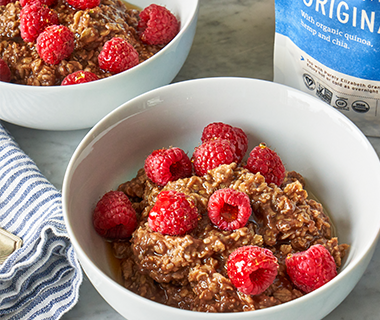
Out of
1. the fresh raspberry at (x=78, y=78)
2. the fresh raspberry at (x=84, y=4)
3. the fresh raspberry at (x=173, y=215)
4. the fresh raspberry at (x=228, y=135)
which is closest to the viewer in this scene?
the fresh raspberry at (x=173, y=215)

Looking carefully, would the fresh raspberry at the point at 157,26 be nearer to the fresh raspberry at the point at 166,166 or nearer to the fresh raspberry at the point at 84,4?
the fresh raspberry at the point at 84,4

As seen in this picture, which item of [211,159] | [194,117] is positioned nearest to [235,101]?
[194,117]

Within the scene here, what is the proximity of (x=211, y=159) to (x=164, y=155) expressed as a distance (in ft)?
0.37

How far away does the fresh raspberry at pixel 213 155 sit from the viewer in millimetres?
1198

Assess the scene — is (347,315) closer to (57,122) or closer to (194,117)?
(194,117)

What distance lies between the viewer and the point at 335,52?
1.33m

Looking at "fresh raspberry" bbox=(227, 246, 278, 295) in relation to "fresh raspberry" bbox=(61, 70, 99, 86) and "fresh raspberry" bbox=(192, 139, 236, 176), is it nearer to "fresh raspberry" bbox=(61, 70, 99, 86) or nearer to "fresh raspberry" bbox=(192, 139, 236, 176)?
"fresh raspberry" bbox=(192, 139, 236, 176)

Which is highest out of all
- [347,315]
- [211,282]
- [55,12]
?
[55,12]

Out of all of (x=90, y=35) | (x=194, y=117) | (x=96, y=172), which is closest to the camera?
(x=96, y=172)

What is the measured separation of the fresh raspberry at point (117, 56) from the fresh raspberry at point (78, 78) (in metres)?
0.07

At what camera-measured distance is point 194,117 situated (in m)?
1.38

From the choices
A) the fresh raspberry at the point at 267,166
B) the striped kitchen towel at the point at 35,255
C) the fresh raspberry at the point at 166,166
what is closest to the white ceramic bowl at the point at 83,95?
the striped kitchen towel at the point at 35,255

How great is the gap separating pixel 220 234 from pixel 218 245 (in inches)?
1.3

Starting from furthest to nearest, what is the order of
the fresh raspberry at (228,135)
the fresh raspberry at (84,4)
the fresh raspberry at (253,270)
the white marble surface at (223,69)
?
1. the fresh raspberry at (84,4)
2. the fresh raspberry at (228,135)
3. the white marble surface at (223,69)
4. the fresh raspberry at (253,270)
